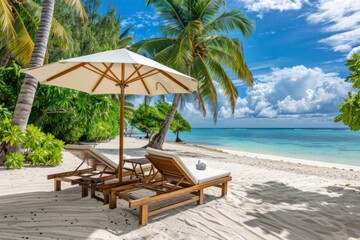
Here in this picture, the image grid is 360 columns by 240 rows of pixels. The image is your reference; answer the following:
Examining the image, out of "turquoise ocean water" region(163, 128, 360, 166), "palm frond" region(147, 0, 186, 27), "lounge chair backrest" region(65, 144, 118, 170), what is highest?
"palm frond" region(147, 0, 186, 27)

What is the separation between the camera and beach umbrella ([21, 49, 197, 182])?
327 centimetres

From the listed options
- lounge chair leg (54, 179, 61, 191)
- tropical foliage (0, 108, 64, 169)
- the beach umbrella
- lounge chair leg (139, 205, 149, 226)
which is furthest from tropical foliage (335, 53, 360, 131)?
tropical foliage (0, 108, 64, 169)

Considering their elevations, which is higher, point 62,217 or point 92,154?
point 92,154

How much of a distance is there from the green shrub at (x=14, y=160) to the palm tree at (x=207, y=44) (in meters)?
7.00

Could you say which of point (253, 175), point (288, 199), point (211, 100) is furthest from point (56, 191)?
point (211, 100)

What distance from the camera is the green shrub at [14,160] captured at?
20.1ft

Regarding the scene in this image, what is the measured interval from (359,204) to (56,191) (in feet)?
16.3

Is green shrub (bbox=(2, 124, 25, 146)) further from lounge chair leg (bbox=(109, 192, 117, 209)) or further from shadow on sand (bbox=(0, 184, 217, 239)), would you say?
lounge chair leg (bbox=(109, 192, 117, 209))

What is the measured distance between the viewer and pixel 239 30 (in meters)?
12.6

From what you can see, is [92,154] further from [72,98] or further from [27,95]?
[72,98]

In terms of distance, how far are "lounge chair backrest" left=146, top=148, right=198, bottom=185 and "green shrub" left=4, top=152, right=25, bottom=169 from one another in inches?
166

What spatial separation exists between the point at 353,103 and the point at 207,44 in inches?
334

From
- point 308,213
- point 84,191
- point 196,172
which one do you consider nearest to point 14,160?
point 84,191

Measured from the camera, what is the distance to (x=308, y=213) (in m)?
3.74
